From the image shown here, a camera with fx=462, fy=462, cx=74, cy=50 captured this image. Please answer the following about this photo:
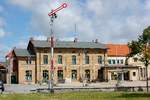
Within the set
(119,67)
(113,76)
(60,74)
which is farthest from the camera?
(119,67)

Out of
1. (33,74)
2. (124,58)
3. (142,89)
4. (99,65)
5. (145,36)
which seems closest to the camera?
(142,89)

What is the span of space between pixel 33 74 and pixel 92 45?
1613cm

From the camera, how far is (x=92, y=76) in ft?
342

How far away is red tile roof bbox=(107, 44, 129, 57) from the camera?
371 feet

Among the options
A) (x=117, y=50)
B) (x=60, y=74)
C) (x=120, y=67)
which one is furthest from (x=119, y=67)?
(x=60, y=74)

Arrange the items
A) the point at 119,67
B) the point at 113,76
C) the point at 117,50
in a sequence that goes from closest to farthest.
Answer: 1. the point at 113,76
2. the point at 119,67
3. the point at 117,50

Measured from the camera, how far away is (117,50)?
116 m

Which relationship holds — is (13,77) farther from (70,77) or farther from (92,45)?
(92,45)

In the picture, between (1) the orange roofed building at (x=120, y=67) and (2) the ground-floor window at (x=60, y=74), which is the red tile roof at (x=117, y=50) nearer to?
(1) the orange roofed building at (x=120, y=67)

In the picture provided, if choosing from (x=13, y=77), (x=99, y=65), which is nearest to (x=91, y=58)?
(x=99, y=65)

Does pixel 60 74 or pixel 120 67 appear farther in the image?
pixel 120 67

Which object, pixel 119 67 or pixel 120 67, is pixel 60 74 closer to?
pixel 119 67

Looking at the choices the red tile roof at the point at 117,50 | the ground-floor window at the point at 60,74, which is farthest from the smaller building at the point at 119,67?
the ground-floor window at the point at 60,74

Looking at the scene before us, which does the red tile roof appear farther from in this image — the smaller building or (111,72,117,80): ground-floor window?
(111,72,117,80): ground-floor window
